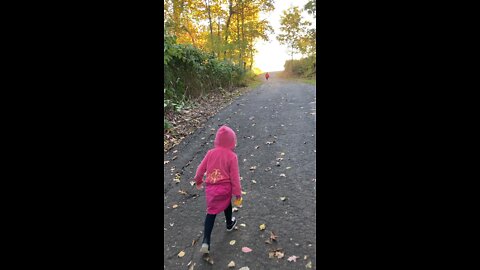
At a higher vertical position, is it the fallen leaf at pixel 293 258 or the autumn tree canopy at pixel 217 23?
the autumn tree canopy at pixel 217 23

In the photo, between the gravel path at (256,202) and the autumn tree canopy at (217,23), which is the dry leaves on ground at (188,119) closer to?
the gravel path at (256,202)

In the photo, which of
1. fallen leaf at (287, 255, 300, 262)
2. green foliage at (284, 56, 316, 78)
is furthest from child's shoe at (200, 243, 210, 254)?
green foliage at (284, 56, 316, 78)

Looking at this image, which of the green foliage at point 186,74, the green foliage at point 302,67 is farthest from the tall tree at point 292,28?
the green foliage at point 186,74

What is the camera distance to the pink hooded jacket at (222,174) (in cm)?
312

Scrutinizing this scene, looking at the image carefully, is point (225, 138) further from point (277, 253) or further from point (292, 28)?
point (292, 28)

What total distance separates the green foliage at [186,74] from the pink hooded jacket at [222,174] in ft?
16.7

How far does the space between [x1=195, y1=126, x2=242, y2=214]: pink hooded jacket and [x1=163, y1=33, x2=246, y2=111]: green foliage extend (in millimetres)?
5097

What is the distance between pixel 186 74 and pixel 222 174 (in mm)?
8375

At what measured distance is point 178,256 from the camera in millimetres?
3195

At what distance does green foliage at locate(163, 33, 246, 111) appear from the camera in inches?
328
